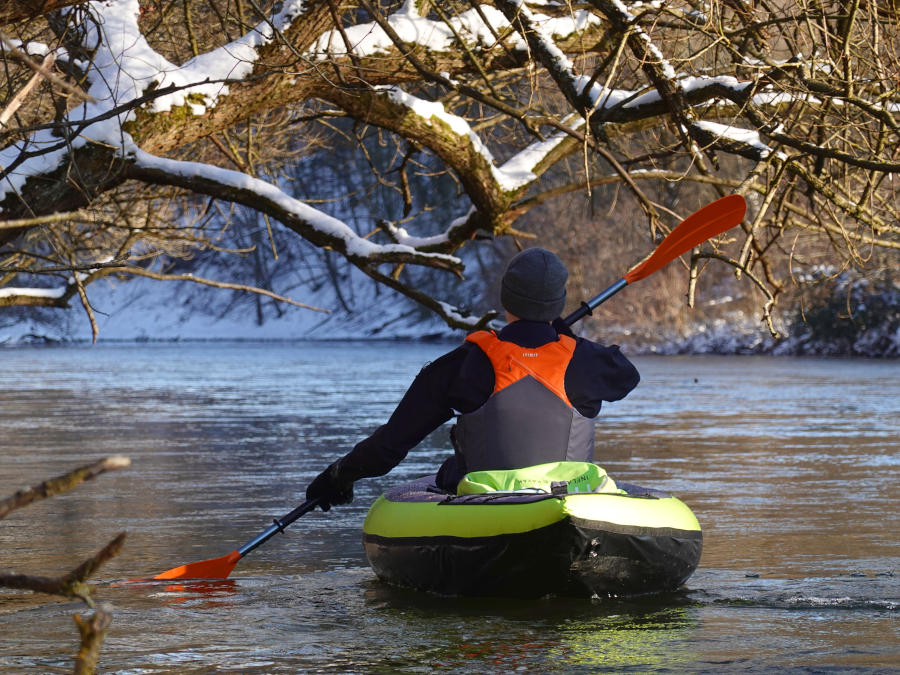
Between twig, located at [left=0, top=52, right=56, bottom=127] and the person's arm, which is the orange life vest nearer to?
the person's arm

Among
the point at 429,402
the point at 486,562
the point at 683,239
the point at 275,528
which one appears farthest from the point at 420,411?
the point at 683,239

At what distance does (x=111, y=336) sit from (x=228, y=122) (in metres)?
52.2

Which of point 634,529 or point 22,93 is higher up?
point 22,93

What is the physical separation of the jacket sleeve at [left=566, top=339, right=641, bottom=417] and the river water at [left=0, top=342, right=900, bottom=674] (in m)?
0.72

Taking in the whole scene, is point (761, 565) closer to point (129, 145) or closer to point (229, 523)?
point (229, 523)

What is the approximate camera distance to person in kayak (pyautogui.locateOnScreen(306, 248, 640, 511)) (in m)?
5.02

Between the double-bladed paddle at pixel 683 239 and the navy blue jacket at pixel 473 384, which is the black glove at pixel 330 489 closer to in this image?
the double-bladed paddle at pixel 683 239

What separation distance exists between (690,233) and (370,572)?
2.12 metres

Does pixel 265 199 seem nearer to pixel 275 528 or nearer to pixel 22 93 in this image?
pixel 275 528

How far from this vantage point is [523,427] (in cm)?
499

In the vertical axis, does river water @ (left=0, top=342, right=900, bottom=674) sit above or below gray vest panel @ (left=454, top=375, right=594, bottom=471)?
below

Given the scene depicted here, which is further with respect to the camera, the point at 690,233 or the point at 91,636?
the point at 690,233

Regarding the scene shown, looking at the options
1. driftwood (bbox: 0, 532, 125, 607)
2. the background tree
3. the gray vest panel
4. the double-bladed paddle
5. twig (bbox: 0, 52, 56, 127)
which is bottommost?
the gray vest panel

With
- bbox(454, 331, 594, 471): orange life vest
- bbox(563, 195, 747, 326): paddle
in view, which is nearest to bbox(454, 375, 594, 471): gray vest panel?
bbox(454, 331, 594, 471): orange life vest
